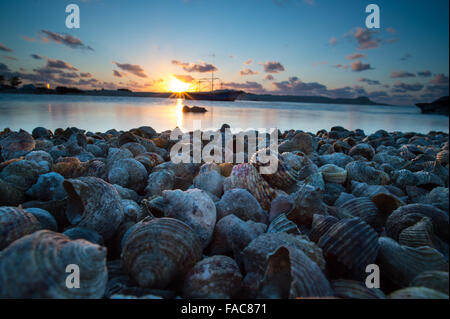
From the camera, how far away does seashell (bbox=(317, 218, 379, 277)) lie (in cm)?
188

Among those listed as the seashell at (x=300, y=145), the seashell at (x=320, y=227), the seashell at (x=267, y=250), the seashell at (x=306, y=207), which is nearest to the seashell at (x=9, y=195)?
the seashell at (x=267, y=250)

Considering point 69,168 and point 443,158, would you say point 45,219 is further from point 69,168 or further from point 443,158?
point 443,158

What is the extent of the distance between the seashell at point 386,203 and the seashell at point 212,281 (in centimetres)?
193

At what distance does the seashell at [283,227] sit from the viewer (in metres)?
2.31

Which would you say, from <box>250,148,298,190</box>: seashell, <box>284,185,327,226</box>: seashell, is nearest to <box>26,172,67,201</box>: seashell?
<box>250,148,298,190</box>: seashell

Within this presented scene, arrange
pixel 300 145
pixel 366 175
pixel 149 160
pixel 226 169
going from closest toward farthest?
→ 1. pixel 366 175
2. pixel 226 169
3. pixel 149 160
4. pixel 300 145

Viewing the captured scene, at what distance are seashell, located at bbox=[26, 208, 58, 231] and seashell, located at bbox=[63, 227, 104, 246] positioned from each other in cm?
37

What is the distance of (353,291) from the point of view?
1.62 meters

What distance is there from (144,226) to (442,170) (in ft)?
14.8

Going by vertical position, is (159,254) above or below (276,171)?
below

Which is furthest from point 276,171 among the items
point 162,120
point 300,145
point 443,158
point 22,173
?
point 162,120

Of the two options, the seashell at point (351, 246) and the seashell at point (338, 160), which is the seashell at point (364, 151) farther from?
the seashell at point (351, 246)

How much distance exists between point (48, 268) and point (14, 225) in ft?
2.75
